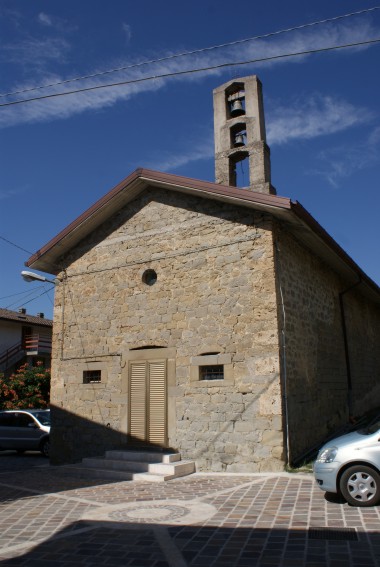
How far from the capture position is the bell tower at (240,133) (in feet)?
39.0

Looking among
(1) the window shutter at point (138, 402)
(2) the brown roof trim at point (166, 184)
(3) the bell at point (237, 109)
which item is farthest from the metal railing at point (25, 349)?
(3) the bell at point (237, 109)

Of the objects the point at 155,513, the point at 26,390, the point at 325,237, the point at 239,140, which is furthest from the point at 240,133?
the point at 26,390

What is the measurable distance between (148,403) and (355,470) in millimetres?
5569

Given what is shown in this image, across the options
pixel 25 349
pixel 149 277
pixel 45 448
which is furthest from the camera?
pixel 25 349

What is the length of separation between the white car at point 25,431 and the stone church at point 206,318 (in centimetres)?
279

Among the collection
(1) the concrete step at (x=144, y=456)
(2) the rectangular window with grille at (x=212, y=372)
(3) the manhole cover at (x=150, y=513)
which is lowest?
(3) the manhole cover at (x=150, y=513)

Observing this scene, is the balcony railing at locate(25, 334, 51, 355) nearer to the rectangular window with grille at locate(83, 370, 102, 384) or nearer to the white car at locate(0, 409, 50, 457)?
the white car at locate(0, 409, 50, 457)

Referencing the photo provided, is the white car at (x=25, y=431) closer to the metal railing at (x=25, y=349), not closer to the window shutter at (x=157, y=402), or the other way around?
the window shutter at (x=157, y=402)

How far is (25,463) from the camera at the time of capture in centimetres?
1331

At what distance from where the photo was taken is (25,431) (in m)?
15.3

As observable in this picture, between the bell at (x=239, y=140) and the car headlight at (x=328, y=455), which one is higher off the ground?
the bell at (x=239, y=140)

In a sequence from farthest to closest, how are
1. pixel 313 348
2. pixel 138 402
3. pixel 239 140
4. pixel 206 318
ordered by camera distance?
pixel 239 140, pixel 313 348, pixel 138 402, pixel 206 318

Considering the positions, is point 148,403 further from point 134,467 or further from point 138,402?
point 134,467

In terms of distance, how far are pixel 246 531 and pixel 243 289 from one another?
213 inches
